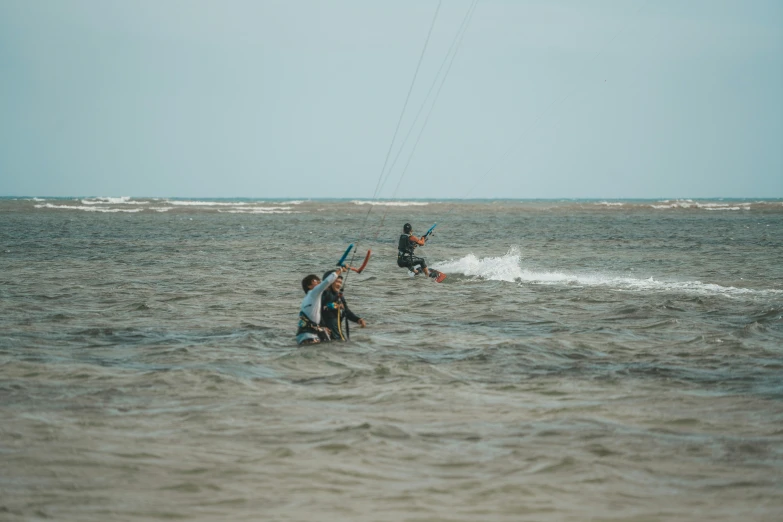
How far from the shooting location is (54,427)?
7.01 metres

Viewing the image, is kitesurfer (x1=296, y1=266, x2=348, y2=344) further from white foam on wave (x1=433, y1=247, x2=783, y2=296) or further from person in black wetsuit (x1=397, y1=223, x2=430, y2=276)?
person in black wetsuit (x1=397, y1=223, x2=430, y2=276)

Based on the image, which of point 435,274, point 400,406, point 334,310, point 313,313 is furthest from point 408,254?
point 400,406

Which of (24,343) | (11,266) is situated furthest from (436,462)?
(11,266)

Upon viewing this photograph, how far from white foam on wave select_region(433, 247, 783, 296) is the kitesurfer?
896 cm

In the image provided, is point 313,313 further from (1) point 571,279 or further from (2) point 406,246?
(1) point 571,279

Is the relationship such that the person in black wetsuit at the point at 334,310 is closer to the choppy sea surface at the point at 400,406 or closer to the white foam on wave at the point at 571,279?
the choppy sea surface at the point at 400,406

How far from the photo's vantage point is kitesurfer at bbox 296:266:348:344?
36.3ft

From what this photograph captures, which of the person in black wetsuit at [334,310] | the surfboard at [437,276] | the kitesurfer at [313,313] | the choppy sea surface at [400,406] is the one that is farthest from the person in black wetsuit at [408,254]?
the kitesurfer at [313,313]

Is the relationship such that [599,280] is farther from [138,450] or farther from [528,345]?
[138,450]

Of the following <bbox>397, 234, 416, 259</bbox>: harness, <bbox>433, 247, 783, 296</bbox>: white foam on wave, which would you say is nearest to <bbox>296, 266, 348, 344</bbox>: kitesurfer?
<bbox>433, 247, 783, 296</bbox>: white foam on wave

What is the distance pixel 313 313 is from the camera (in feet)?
36.7

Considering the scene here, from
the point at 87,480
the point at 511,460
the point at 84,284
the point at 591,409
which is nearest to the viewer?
the point at 87,480

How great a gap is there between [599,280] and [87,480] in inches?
619

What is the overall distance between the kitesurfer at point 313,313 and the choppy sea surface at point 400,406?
278 millimetres
